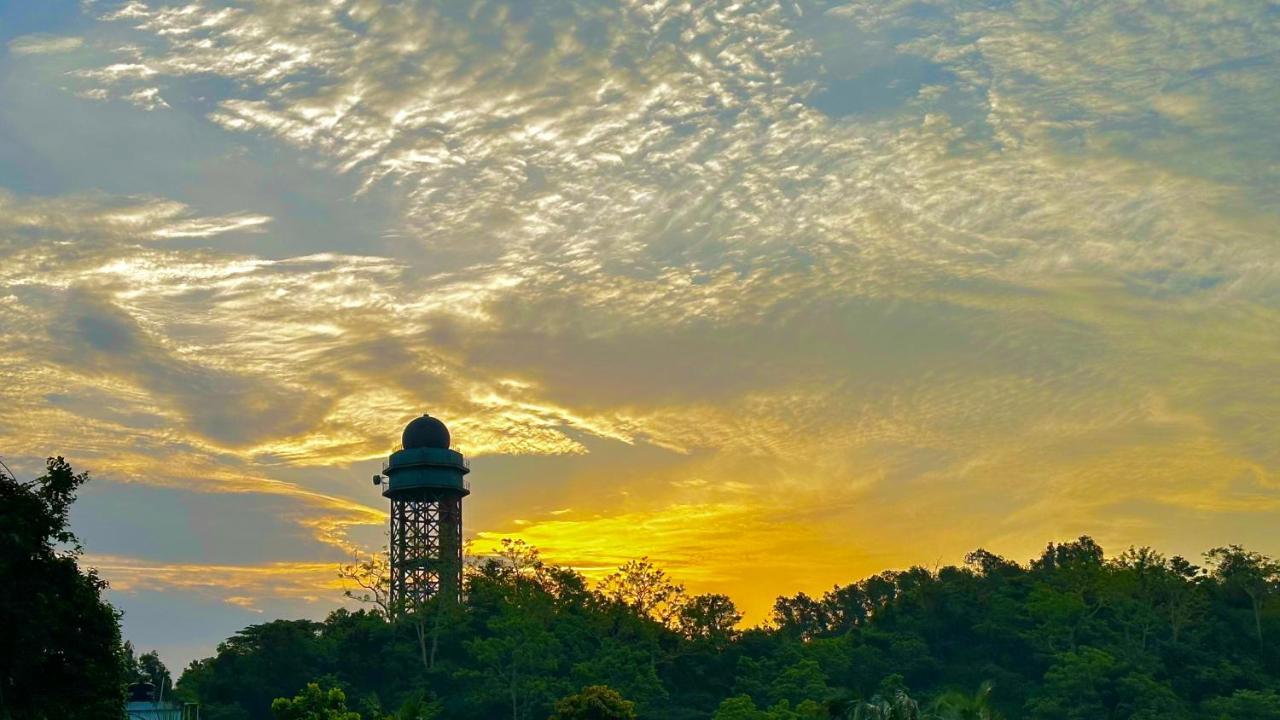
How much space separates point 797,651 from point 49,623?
7536 cm

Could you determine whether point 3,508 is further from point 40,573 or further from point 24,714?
point 24,714

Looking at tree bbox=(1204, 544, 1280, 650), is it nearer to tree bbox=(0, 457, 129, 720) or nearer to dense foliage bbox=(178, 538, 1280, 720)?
dense foliage bbox=(178, 538, 1280, 720)

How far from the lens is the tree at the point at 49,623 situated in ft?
143

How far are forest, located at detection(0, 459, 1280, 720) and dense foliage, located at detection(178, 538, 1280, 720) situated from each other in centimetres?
17

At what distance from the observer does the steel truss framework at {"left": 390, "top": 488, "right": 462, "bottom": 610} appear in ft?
385

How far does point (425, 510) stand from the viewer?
119 m

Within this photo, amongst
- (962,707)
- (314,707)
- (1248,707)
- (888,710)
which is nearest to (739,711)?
(314,707)

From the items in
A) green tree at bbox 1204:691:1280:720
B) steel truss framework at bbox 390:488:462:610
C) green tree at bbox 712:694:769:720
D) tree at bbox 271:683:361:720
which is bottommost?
green tree at bbox 1204:691:1280:720

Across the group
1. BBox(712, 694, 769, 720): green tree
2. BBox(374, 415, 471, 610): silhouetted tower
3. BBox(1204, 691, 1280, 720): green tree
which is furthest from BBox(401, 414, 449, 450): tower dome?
BBox(1204, 691, 1280, 720): green tree

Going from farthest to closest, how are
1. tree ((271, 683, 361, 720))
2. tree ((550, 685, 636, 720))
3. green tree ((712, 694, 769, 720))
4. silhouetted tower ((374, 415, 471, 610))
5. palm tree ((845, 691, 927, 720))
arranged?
silhouetted tower ((374, 415, 471, 610)), green tree ((712, 694, 769, 720)), tree ((550, 685, 636, 720)), tree ((271, 683, 361, 720)), palm tree ((845, 691, 927, 720))

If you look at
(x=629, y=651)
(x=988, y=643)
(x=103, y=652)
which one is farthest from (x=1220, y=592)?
(x=103, y=652)

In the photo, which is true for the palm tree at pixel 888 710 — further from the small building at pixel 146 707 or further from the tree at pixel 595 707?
the small building at pixel 146 707

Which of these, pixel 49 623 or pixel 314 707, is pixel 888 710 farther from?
pixel 314 707

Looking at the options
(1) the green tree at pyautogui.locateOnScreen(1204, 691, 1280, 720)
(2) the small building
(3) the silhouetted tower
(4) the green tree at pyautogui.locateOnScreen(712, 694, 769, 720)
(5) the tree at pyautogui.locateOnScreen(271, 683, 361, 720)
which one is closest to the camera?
(5) the tree at pyautogui.locateOnScreen(271, 683, 361, 720)
